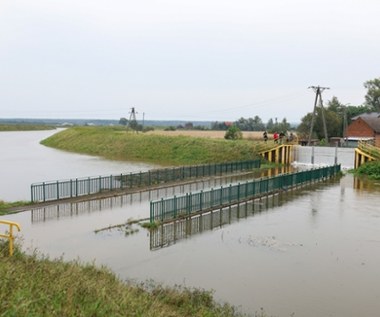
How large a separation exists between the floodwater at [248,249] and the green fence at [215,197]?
25.1 inches

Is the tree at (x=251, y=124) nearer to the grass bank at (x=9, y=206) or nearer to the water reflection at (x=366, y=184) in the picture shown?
the water reflection at (x=366, y=184)

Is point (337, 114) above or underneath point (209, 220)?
above

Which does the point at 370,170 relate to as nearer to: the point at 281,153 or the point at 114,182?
the point at 281,153

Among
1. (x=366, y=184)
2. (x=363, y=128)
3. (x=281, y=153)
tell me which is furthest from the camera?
(x=363, y=128)

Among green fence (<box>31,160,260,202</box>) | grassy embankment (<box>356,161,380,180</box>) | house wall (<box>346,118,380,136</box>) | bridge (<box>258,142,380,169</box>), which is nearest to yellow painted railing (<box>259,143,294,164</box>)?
bridge (<box>258,142,380,169</box>)

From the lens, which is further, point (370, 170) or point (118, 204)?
point (370, 170)

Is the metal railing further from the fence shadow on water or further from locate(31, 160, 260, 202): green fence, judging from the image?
the fence shadow on water

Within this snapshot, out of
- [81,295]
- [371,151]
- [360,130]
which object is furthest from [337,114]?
[81,295]

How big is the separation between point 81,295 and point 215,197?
13.7 meters

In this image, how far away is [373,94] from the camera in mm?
91125

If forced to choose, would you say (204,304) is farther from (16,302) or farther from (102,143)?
(102,143)

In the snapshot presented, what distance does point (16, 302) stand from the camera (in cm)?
722

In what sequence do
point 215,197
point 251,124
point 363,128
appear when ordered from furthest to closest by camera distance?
point 251,124 → point 363,128 → point 215,197

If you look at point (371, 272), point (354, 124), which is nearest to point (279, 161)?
point (354, 124)
